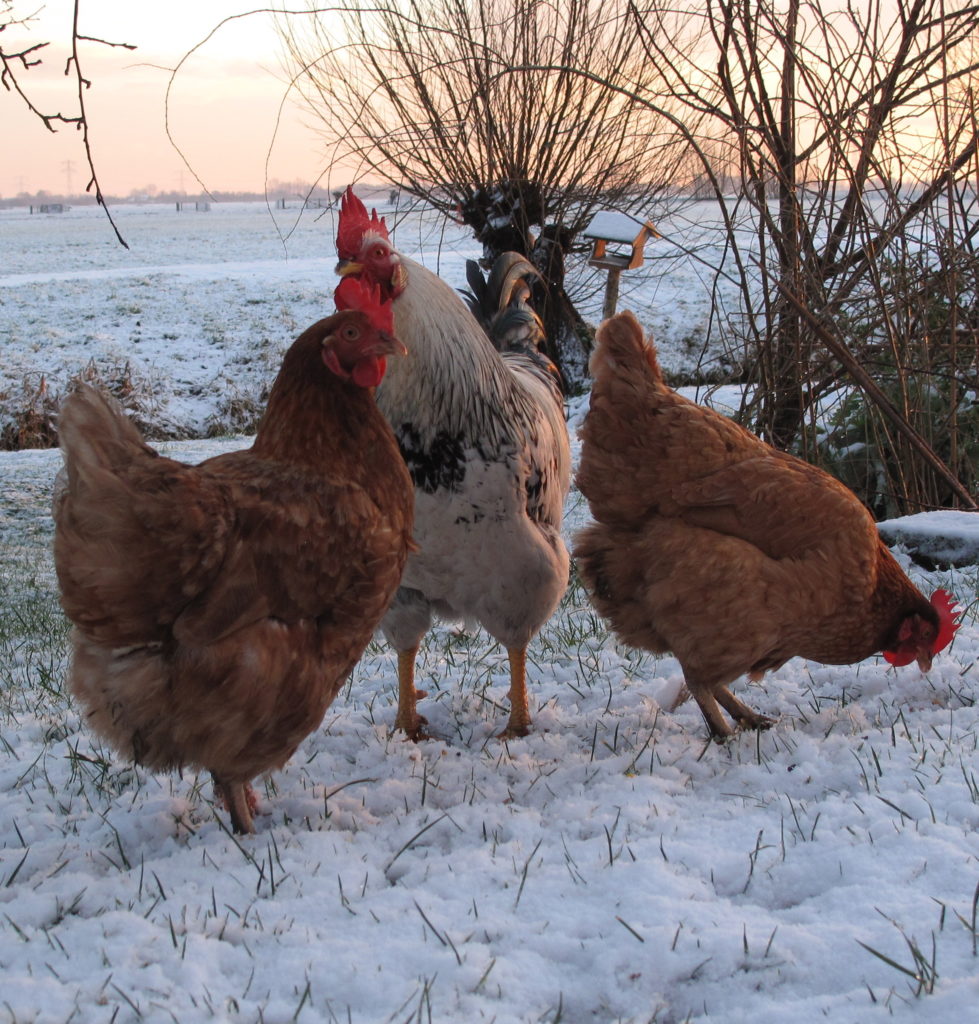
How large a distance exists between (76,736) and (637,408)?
2.68m

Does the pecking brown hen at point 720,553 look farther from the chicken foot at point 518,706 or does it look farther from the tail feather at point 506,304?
the tail feather at point 506,304

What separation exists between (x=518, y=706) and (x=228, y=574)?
65.7 inches

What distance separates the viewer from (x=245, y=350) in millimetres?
18500

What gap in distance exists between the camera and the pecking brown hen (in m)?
3.65

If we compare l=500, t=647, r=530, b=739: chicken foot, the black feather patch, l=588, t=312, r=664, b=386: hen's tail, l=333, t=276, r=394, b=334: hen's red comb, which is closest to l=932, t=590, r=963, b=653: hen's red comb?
l=588, t=312, r=664, b=386: hen's tail

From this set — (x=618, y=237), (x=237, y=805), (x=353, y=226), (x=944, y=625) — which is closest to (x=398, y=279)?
(x=353, y=226)

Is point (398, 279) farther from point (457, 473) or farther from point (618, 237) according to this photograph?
point (618, 237)

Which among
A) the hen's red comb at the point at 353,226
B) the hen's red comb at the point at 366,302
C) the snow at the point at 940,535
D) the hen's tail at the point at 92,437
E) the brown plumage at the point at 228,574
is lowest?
the snow at the point at 940,535

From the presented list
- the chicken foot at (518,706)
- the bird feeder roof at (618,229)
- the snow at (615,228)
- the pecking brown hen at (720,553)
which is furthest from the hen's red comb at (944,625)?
the snow at (615,228)

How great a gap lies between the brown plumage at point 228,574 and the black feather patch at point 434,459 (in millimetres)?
709

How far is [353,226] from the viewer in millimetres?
3926

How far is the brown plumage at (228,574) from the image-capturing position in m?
2.61

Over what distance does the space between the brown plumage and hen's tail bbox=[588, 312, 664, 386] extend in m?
1.30

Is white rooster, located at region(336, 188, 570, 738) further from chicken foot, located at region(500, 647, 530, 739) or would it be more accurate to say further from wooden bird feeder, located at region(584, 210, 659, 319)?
wooden bird feeder, located at region(584, 210, 659, 319)
